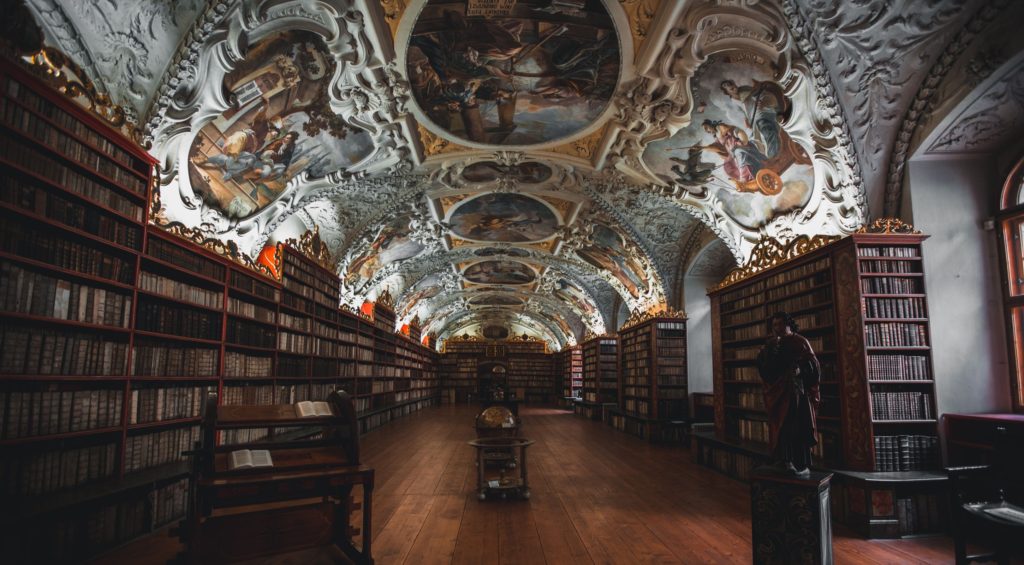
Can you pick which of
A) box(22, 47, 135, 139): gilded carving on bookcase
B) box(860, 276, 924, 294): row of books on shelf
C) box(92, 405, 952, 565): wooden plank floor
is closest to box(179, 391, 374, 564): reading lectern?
box(92, 405, 952, 565): wooden plank floor

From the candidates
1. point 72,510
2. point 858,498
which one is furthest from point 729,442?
point 72,510

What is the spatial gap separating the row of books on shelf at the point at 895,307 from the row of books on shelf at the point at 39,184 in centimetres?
805

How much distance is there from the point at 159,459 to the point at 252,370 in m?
2.75

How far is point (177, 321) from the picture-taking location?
658 centimetres

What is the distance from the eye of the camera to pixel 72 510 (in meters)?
4.21

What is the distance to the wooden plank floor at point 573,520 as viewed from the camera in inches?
190

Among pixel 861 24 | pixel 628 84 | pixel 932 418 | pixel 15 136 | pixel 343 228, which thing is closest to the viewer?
pixel 15 136

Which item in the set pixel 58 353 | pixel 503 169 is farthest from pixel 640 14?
pixel 58 353

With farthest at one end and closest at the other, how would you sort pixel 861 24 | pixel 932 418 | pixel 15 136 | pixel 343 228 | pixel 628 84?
pixel 343 228
pixel 628 84
pixel 932 418
pixel 861 24
pixel 15 136

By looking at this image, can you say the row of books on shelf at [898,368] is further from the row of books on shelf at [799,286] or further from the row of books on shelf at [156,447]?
the row of books on shelf at [156,447]

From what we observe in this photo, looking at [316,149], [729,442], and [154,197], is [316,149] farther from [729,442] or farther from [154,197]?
[729,442]

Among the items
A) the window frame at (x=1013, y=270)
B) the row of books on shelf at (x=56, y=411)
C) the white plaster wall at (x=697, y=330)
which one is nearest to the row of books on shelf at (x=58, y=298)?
the row of books on shelf at (x=56, y=411)

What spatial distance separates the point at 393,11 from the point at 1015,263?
25.3 ft

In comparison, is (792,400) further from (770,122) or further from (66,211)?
(66,211)
